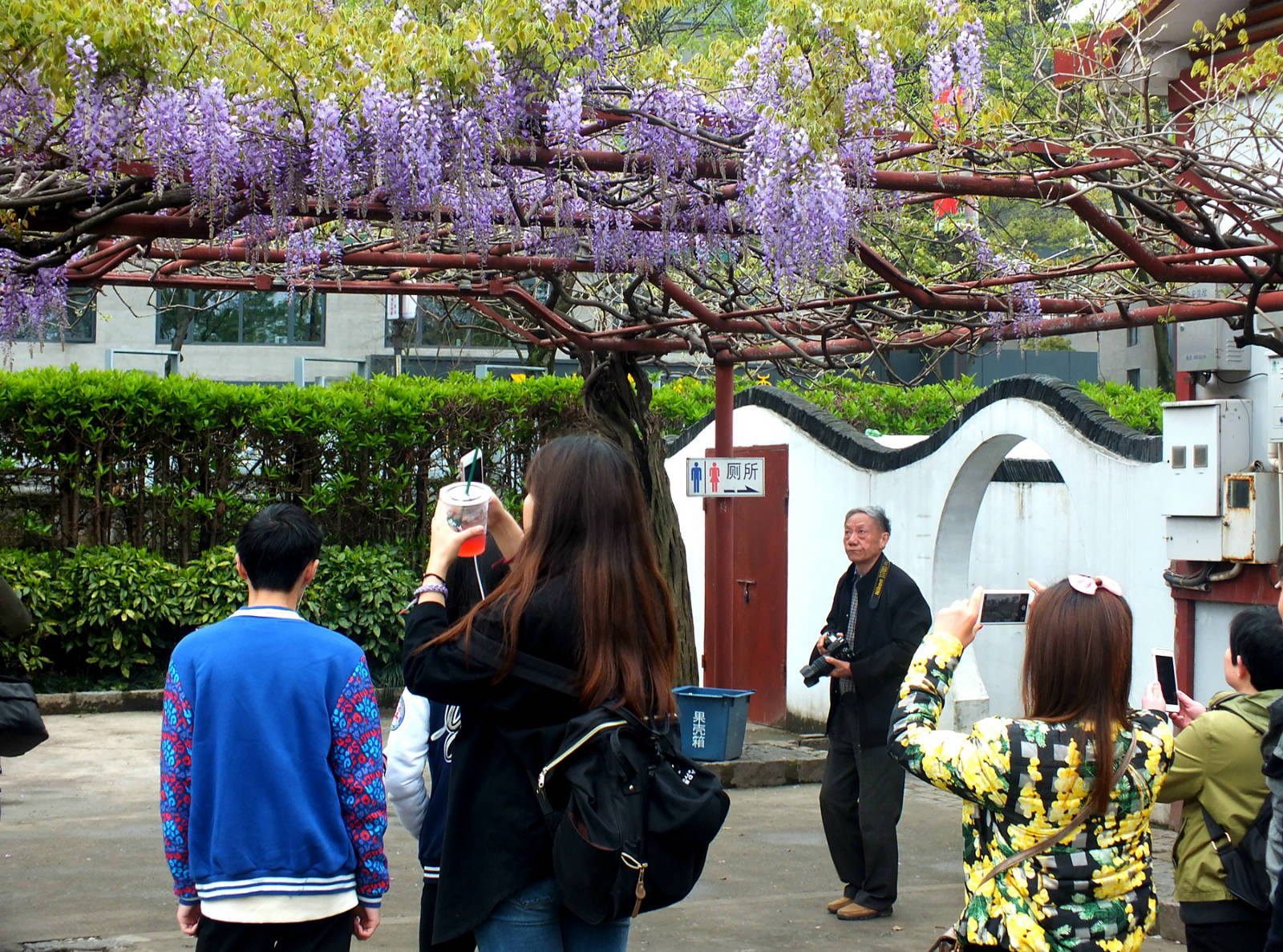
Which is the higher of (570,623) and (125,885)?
(570,623)

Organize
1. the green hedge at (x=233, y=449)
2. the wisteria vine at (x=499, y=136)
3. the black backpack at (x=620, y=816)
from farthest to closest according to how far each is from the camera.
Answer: the green hedge at (x=233, y=449)
the wisteria vine at (x=499, y=136)
the black backpack at (x=620, y=816)

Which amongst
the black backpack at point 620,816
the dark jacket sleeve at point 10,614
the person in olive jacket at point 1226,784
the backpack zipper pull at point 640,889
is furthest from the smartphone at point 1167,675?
the dark jacket sleeve at point 10,614

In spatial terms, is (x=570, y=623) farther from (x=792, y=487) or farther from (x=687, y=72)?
(x=792, y=487)

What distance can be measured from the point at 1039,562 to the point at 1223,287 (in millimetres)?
2554

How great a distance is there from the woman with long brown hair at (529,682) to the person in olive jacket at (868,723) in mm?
3480

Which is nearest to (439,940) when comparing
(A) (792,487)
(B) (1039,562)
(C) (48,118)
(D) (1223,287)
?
(C) (48,118)

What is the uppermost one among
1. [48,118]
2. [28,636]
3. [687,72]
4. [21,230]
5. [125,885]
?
[687,72]

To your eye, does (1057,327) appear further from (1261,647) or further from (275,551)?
(275,551)

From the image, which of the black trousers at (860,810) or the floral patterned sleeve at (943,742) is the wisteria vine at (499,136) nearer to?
the black trousers at (860,810)

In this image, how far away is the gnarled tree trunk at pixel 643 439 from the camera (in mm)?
9664

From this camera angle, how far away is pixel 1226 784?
3379 mm

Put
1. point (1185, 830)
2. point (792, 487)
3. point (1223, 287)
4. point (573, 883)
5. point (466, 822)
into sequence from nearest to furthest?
1. point (573, 883)
2. point (466, 822)
3. point (1185, 830)
4. point (1223, 287)
5. point (792, 487)

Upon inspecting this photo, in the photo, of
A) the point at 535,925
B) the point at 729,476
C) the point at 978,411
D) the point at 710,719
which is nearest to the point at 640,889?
the point at 535,925

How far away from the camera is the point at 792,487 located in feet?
36.8
